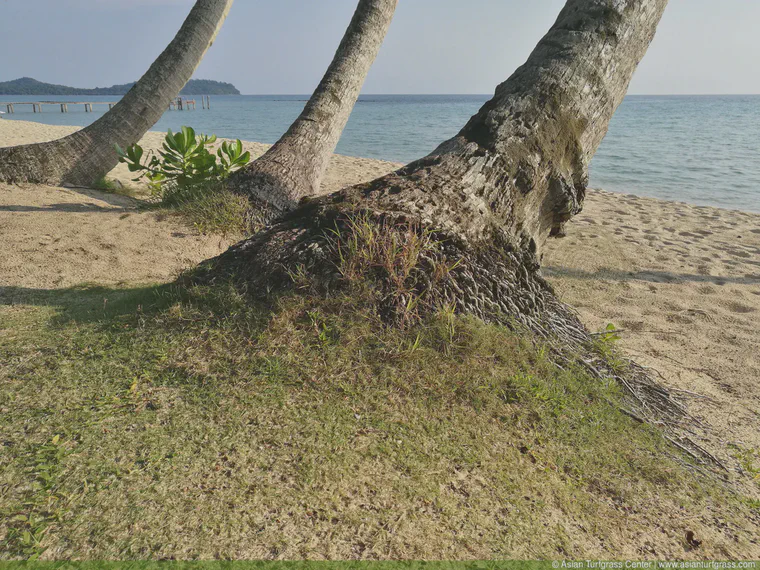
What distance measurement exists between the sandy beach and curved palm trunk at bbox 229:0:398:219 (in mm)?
1416

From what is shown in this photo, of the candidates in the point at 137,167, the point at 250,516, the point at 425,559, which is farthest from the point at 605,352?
the point at 137,167

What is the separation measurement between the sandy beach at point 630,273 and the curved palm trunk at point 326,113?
4.65ft

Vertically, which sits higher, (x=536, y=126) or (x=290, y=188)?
(x=536, y=126)

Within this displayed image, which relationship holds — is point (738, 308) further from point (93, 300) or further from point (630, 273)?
point (93, 300)

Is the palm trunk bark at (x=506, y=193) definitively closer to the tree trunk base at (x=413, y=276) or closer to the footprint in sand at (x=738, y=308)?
the tree trunk base at (x=413, y=276)

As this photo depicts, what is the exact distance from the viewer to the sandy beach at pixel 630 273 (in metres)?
3.74

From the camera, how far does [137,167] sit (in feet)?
21.8

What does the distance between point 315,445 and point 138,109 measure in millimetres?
6779

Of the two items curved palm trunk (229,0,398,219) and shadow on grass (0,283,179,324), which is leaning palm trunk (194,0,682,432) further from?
curved palm trunk (229,0,398,219)

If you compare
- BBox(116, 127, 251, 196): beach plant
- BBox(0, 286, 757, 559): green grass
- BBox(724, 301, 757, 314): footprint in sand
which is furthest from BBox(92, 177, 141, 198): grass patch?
BBox(724, 301, 757, 314): footprint in sand

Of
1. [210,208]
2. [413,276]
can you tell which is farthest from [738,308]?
[210,208]

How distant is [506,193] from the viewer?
11.5ft

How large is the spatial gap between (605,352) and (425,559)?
2067mm

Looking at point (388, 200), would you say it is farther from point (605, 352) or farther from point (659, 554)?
point (659, 554)
